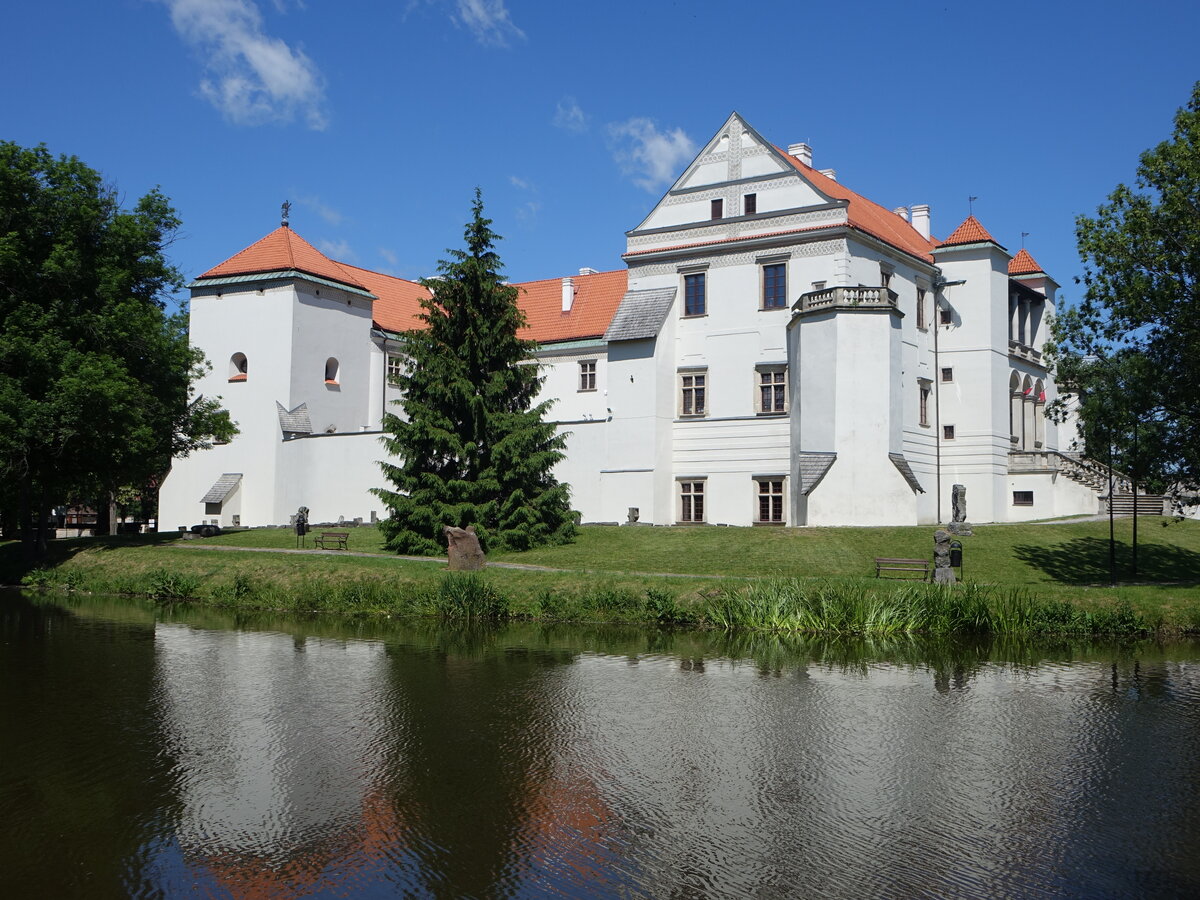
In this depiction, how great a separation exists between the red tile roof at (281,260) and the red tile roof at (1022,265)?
28525 mm

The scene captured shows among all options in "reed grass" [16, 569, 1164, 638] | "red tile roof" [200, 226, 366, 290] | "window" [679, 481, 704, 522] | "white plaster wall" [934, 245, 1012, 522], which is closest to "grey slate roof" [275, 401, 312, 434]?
"red tile roof" [200, 226, 366, 290]

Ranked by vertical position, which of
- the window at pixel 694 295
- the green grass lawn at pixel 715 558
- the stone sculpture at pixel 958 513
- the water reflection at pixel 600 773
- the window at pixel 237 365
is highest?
the window at pixel 694 295

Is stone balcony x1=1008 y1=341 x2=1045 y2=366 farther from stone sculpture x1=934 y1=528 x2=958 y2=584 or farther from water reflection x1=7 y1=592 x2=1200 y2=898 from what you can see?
water reflection x1=7 y1=592 x2=1200 y2=898

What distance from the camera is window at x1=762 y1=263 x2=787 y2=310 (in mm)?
37688

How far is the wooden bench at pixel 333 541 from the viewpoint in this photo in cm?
3238

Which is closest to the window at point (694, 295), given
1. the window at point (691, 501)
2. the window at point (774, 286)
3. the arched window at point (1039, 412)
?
the window at point (774, 286)

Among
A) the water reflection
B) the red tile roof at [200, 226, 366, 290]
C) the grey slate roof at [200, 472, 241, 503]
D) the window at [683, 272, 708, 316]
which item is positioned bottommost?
the water reflection

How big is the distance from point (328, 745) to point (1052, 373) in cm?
4196

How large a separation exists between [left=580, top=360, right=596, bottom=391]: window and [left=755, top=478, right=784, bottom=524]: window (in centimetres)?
1073

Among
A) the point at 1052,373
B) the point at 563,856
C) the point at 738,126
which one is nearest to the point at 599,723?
the point at 563,856

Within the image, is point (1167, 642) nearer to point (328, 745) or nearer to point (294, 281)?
point (328, 745)

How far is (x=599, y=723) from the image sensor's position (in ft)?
41.4

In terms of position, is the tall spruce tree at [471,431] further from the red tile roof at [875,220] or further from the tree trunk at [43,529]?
the red tile roof at [875,220]

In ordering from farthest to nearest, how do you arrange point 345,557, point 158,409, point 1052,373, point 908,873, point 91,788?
1. point 1052,373
2. point 158,409
3. point 345,557
4. point 91,788
5. point 908,873
